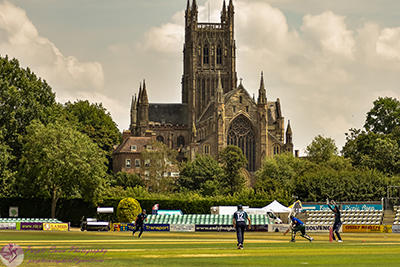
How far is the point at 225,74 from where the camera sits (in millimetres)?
177875

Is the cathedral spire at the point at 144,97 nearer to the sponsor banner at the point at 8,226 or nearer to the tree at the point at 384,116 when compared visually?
the tree at the point at 384,116

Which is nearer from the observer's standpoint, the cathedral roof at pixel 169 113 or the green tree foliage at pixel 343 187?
the green tree foliage at pixel 343 187

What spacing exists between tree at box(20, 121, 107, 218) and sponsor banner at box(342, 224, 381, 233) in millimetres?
24688

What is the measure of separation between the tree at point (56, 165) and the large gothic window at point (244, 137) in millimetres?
79963

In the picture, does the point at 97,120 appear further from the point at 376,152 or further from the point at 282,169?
the point at 376,152

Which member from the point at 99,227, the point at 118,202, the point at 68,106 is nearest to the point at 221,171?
the point at 68,106

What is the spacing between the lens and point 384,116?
125 metres

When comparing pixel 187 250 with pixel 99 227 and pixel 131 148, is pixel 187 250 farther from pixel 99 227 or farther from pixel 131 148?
pixel 131 148

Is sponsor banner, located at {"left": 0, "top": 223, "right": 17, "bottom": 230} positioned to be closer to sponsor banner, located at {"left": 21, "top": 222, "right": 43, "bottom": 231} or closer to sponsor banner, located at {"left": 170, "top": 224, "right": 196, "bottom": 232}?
sponsor banner, located at {"left": 21, "top": 222, "right": 43, "bottom": 231}

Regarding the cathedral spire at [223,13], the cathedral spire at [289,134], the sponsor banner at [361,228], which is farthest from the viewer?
the cathedral spire at [223,13]

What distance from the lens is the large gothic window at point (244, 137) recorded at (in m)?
154

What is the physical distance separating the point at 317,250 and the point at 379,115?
98.6 metres

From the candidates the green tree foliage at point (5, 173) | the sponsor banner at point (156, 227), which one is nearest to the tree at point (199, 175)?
the green tree foliage at point (5, 173)

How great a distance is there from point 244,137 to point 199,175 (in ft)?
115
